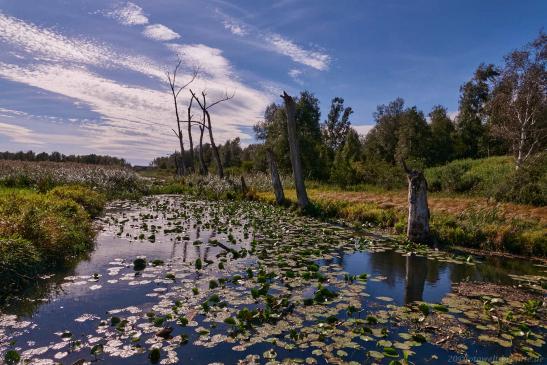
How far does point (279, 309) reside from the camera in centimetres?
606

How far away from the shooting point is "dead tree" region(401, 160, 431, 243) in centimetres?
1138

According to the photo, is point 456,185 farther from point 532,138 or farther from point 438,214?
point 438,214

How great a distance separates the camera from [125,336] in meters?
5.07

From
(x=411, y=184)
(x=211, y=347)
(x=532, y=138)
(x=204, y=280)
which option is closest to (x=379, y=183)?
(x=532, y=138)

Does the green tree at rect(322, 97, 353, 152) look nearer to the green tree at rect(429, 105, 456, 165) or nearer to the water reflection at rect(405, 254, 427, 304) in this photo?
the green tree at rect(429, 105, 456, 165)

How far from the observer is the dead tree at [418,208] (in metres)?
11.4

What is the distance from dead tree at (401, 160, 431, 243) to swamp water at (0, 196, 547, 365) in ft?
4.07

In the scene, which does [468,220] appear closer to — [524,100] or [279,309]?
[279,309]

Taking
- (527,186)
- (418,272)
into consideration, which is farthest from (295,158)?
(418,272)

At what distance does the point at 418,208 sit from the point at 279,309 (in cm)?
693

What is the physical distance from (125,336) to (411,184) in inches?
356

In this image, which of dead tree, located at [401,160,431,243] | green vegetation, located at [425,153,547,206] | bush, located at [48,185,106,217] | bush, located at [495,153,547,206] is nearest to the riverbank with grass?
bush, located at [48,185,106,217]

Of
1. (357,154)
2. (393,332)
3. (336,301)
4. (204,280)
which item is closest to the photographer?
(393,332)

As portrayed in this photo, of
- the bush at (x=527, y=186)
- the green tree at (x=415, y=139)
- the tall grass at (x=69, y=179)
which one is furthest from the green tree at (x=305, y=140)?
the bush at (x=527, y=186)
